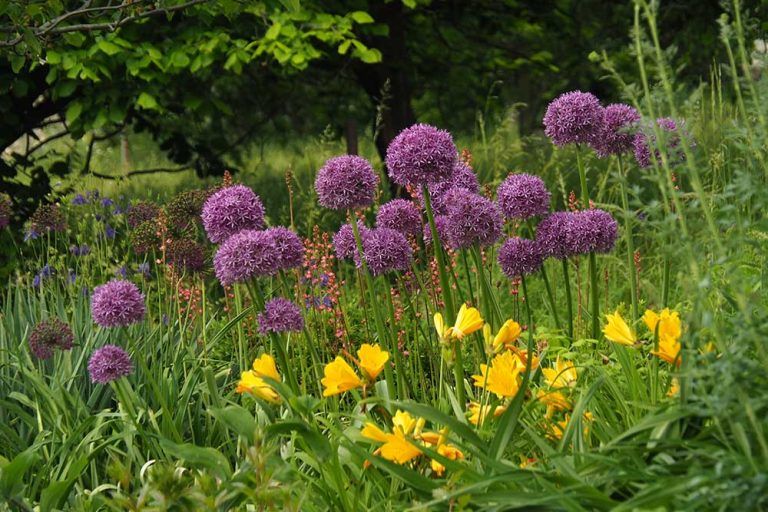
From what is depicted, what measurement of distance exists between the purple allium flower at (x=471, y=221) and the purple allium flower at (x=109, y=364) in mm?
1099

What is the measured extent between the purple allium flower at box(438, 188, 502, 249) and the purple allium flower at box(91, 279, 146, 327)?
102 centimetres

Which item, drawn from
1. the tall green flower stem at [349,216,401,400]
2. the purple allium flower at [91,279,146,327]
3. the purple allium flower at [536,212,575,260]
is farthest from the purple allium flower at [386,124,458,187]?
the purple allium flower at [91,279,146,327]

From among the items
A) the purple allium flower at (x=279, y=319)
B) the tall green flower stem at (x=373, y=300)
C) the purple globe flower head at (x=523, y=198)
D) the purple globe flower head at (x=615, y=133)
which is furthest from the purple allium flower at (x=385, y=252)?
the purple globe flower head at (x=615, y=133)

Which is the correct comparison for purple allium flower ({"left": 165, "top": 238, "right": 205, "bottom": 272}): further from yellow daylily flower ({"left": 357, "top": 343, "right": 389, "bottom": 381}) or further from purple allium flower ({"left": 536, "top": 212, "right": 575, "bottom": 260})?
yellow daylily flower ({"left": 357, "top": 343, "right": 389, "bottom": 381})

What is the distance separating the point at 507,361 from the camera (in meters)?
2.53

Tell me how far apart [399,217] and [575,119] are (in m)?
0.70

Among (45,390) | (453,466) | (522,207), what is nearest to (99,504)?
(45,390)

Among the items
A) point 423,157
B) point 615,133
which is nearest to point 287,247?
point 423,157

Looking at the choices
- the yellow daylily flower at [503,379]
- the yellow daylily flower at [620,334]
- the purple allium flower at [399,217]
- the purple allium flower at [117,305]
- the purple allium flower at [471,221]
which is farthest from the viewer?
the purple allium flower at [399,217]

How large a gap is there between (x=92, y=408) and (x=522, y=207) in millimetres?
1793

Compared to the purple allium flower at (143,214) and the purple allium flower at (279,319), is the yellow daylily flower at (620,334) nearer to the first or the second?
the purple allium flower at (279,319)

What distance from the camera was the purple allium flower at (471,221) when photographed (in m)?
3.17

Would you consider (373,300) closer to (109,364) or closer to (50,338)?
(109,364)

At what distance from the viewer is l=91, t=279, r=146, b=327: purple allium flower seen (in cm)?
305
